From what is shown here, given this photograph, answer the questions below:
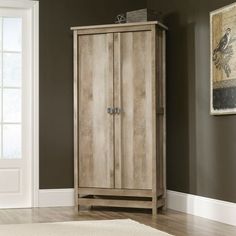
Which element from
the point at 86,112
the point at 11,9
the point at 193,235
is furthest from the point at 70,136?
the point at 193,235

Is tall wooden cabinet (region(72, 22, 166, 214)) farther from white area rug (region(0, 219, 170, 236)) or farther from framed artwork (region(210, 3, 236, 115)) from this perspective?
white area rug (region(0, 219, 170, 236))

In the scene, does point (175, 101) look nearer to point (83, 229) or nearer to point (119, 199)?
point (119, 199)

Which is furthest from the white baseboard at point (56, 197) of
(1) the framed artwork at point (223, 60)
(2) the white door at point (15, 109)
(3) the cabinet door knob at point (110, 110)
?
(1) the framed artwork at point (223, 60)

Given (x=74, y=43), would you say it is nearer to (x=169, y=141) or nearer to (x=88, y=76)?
(x=88, y=76)

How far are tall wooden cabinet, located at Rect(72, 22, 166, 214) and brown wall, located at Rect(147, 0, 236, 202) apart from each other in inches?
5.3

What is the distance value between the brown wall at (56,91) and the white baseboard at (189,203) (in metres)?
0.10

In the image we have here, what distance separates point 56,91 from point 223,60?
2017 millimetres

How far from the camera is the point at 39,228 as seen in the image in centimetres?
459

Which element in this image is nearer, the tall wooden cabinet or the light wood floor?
the light wood floor

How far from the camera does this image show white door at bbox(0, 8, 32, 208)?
6.15 m

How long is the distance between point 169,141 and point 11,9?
2.20 metres

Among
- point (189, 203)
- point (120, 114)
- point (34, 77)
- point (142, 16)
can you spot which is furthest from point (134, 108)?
point (34, 77)

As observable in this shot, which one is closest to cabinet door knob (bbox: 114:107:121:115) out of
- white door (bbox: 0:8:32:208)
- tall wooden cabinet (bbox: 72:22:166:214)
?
tall wooden cabinet (bbox: 72:22:166:214)

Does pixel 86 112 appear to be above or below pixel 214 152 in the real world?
→ above
